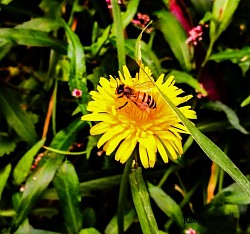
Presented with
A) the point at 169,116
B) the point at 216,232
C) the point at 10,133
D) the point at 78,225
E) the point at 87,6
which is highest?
the point at 87,6

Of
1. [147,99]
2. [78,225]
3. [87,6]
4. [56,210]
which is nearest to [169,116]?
[147,99]

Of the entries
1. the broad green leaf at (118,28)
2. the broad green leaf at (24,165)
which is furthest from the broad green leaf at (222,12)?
the broad green leaf at (24,165)

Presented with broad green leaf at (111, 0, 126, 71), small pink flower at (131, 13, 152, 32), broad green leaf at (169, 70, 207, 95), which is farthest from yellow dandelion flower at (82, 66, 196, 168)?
small pink flower at (131, 13, 152, 32)

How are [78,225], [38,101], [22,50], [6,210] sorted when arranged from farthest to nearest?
[22,50]
[38,101]
[6,210]
[78,225]

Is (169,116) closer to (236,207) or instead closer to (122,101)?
(122,101)

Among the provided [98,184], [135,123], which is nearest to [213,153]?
[135,123]

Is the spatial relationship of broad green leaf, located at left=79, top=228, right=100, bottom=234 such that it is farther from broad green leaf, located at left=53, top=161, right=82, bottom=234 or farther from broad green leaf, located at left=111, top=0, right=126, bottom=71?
broad green leaf, located at left=111, top=0, right=126, bottom=71

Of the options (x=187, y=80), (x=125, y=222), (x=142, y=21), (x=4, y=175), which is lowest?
(x=125, y=222)

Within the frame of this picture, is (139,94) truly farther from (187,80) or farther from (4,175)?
(4,175)
